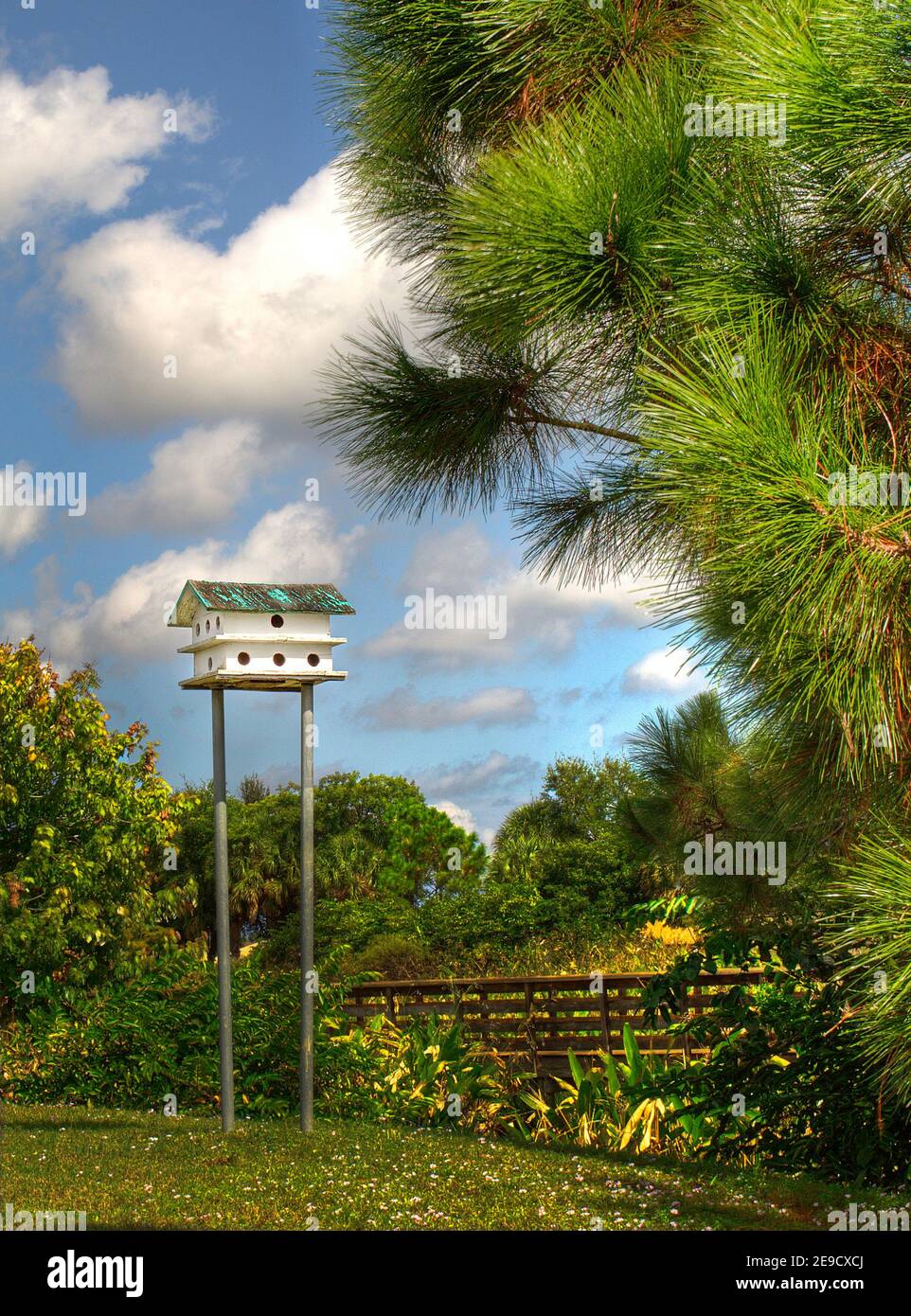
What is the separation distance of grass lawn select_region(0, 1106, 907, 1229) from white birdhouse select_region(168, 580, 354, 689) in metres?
2.20

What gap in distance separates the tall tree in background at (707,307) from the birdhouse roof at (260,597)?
1.08 m

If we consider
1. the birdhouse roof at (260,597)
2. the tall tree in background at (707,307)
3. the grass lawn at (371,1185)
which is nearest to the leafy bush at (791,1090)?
the grass lawn at (371,1185)

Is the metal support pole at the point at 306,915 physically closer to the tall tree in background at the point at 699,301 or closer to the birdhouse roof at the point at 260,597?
the birdhouse roof at the point at 260,597

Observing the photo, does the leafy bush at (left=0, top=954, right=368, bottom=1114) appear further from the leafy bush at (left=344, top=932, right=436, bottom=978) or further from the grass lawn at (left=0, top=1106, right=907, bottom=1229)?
the leafy bush at (left=344, top=932, right=436, bottom=978)

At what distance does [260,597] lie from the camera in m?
6.12

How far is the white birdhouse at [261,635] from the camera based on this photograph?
6.01m

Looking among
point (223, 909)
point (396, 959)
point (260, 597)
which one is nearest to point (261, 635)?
point (260, 597)

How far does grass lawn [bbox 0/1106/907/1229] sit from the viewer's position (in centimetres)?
415

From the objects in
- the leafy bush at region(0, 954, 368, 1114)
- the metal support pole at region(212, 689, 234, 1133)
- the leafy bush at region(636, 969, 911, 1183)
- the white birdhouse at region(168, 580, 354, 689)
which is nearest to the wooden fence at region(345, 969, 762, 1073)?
the leafy bush at region(0, 954, 368, 1114)

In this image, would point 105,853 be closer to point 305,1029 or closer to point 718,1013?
point 305,1029

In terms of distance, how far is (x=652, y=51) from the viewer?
4.60 meters

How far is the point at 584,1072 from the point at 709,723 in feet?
7.58

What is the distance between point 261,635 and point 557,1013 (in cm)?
344

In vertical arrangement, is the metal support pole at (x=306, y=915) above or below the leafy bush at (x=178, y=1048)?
above
